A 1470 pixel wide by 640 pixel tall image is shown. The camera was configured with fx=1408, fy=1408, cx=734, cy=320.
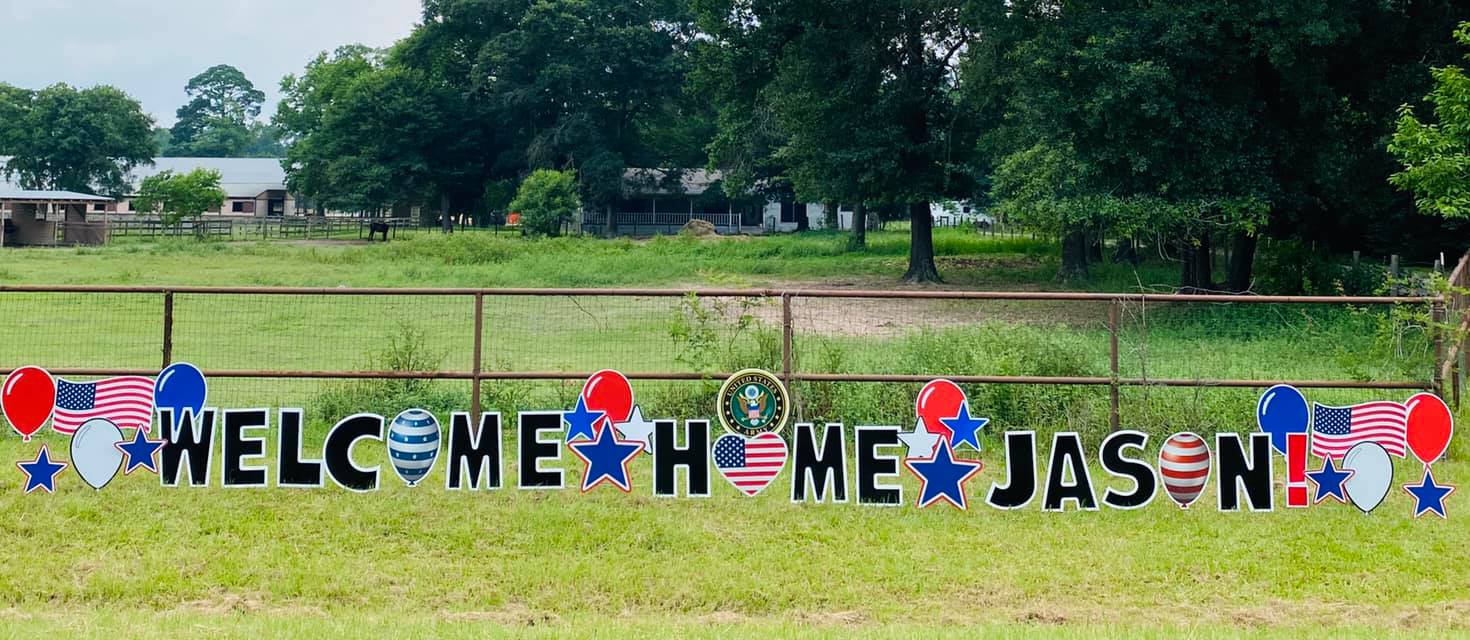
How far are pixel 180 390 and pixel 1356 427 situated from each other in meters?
7.36

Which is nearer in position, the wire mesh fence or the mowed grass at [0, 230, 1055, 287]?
the wire mesh fence

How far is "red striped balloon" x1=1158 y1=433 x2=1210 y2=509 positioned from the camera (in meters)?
8.69

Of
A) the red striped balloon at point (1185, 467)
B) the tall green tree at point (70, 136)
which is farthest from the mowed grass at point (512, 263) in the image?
the tall green tree at point (70, 136)

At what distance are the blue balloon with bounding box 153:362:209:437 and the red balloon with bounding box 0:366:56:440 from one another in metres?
0.70

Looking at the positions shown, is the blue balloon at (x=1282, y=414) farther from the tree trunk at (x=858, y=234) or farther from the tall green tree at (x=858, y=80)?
the tree trunk at (x=858, y=234)

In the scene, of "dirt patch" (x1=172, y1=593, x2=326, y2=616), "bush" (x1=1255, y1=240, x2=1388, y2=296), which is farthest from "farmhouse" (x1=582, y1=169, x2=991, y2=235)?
"dirt patch" (x1=172, y1=593, x2=326, y2=616)

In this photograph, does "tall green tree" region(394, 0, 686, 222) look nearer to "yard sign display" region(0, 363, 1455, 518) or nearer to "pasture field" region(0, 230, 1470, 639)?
"pasture field" region(0, 230, 1470, 639)

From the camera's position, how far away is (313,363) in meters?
15.7

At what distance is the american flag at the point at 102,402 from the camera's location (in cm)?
892

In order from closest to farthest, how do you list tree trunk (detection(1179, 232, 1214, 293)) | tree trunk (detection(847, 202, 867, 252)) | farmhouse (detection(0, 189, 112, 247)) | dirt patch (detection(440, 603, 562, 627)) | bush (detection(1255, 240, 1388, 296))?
dirt patch (detection(440, 603, 562, 627)) → bush (detection(1255, 240, 1388, 296)) → tree trunk (detection(1179, 232, 1214, 293)) → tree trunk (detection(847, 202, 867, 252)) → farmhouse (detection(0, 189, 112, 247))

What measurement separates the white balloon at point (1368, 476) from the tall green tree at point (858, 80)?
2328 cm

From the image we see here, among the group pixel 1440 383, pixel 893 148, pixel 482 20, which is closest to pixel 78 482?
pixel 1440 383

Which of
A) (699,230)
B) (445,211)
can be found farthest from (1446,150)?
(445,211)

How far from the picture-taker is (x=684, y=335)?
424 inches
